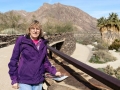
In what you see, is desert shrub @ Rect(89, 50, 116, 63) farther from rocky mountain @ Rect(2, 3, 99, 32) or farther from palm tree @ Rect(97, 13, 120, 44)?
rocky mountain @ Rect(2, 3, 99, 32)

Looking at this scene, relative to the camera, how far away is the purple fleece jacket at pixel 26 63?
130 inches

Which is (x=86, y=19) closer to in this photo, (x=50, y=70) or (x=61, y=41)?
(x=61, y=41)

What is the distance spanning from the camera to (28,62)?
3324 millimetres

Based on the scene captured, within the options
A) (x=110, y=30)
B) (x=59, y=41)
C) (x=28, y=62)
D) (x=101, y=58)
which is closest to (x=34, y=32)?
(x=28, y=62)

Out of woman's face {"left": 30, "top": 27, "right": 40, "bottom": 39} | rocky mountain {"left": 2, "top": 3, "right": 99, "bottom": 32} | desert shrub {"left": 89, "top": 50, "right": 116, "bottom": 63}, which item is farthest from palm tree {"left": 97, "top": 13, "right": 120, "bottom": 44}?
rocky mountain {"left": 2, "top": 3, "right": 99, "bottom": 32}

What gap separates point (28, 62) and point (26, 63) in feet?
0.11

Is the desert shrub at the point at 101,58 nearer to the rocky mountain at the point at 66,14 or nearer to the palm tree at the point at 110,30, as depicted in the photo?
the palm tree at the point at 110,30

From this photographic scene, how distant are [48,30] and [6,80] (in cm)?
4358

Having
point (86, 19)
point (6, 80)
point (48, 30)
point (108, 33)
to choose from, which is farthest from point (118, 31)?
point (86, 19)

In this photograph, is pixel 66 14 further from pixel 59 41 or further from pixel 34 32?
pixel 34 32

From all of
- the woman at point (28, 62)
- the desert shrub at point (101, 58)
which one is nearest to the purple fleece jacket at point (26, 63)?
the woman at point (28, 62)

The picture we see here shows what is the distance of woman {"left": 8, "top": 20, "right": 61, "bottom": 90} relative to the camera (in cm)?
332

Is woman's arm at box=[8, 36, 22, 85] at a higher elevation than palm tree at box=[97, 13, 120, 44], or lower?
higher

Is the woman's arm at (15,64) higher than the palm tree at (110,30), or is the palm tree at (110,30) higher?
the woman's arm at (15,64)
